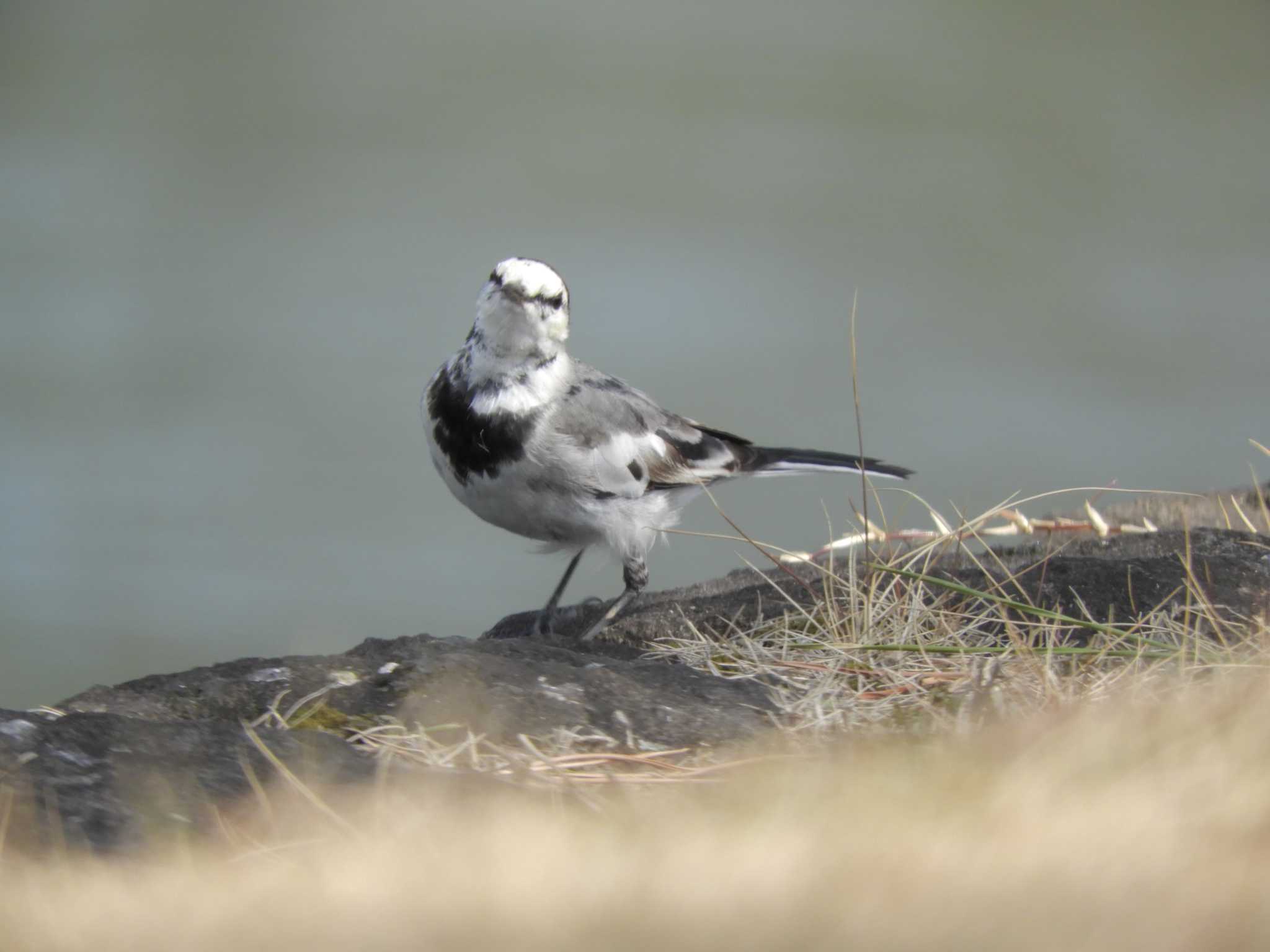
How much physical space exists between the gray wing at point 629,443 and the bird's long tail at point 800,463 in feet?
0.12

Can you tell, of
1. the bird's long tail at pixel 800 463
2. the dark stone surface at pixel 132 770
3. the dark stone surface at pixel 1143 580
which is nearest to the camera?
the dark stone surface at pixel 132 770

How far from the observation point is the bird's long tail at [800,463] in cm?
454

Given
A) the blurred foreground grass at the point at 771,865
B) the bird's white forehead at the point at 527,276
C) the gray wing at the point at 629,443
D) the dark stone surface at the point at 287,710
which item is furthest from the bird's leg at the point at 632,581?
the blurred foreground grass at the point at 771,865

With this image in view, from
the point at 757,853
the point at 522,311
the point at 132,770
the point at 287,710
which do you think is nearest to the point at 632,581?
the point at 522,311

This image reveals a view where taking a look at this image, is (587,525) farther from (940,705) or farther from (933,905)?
(933,905)

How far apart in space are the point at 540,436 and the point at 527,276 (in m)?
0.46

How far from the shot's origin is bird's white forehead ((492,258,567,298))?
138 inches

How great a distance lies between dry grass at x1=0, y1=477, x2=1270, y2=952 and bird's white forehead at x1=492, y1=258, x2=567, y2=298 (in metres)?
1.92

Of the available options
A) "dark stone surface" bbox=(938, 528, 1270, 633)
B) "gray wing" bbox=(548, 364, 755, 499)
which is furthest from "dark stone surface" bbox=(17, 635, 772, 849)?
"gray wing" bbox=(548, 364, 755, 499)

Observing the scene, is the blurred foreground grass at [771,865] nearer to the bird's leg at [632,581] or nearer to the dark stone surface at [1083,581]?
the dark stone surface at [1083,581]

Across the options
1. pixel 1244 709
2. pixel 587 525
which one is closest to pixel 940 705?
pixel 1244 709

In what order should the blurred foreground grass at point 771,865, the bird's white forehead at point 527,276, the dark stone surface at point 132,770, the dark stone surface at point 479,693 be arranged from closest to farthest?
the blurred foreground grass at point 771,865 → the dark stone surface at point 132,770 → the dark stone surface at point 479,693 → the bird's white forehead at point 527,276

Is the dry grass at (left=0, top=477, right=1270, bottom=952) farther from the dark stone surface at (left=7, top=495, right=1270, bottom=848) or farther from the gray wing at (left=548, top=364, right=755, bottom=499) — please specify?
the gray wing at (left=548, top=364, right=755, bottom=499)

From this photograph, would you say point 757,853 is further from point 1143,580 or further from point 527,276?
point 527,276
